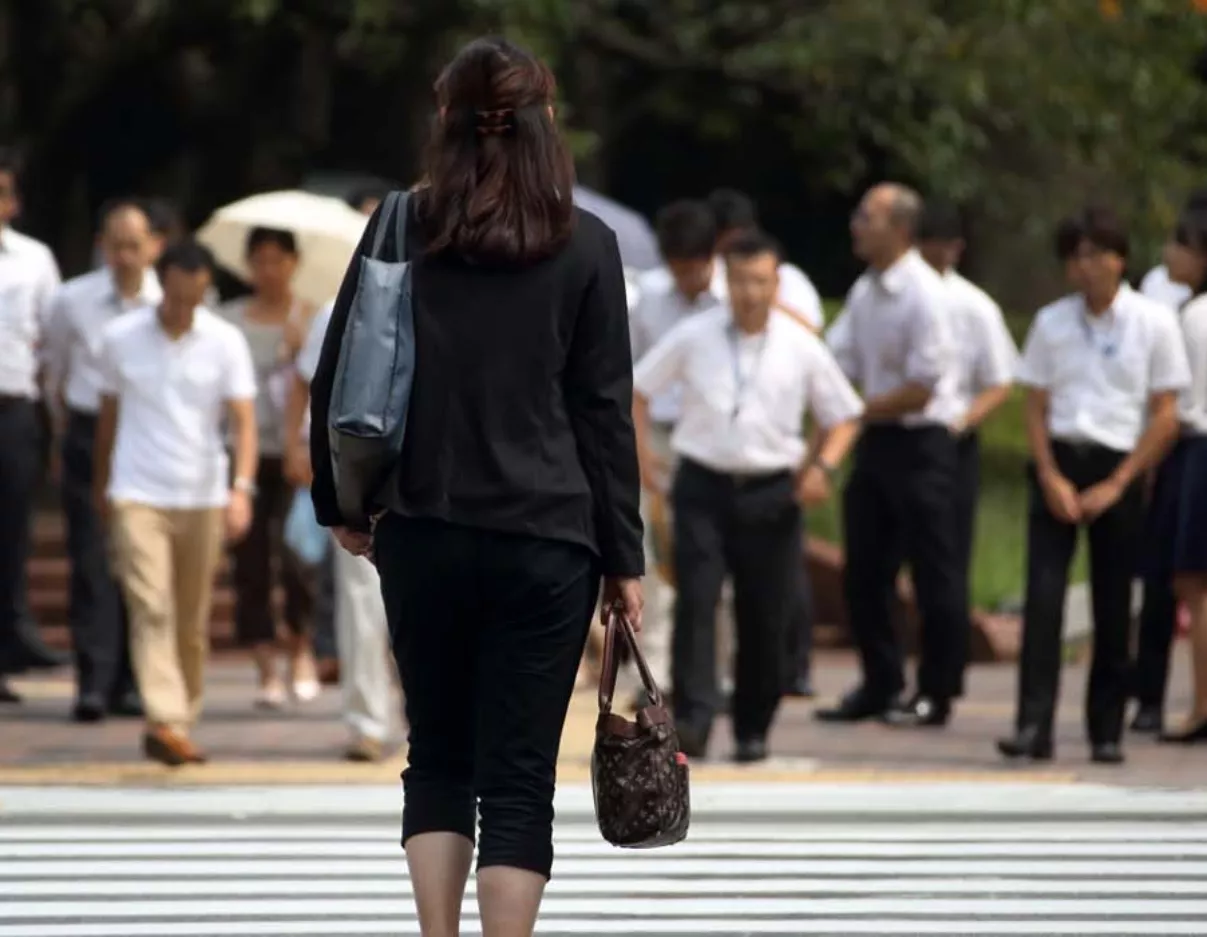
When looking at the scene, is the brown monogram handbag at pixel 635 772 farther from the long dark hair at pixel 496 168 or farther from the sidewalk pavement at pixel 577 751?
the sidewalk pavement at pixel 577 751

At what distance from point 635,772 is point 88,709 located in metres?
7.06

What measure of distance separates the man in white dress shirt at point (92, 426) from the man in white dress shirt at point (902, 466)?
302 cm

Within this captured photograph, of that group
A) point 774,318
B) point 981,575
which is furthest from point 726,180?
point 774,318

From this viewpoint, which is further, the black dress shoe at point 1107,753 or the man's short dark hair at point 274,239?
the man's short dark hair at point 274,239

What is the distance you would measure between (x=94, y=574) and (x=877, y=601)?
11.1ft

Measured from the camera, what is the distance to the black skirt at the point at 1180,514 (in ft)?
38.6

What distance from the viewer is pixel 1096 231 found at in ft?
36.4

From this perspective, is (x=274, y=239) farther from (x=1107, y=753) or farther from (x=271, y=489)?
(x=1107, y=753)

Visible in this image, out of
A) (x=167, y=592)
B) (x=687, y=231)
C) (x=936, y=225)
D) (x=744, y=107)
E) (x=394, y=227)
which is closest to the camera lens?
(x=394, y=227)

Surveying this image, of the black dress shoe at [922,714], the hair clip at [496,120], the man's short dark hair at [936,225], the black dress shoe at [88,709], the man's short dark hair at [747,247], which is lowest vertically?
the black dress shoe at [88,709]

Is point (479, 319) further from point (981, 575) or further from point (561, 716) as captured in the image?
point (981, 575)

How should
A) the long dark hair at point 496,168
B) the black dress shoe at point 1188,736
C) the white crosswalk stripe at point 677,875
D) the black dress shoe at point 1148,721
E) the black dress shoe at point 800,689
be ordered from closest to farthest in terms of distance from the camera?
the long dark hair at point 496,168, the white crosswalk stripe at point 677,875, the black dress shoe at point 1188,736, the black dress shoe at point 1148,721, the black dress shoe at point 800,689

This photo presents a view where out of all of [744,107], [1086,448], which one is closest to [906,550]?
[1086,448]

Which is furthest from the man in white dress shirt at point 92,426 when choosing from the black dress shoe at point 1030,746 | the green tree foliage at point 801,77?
the green tree foliage at point 801,77
